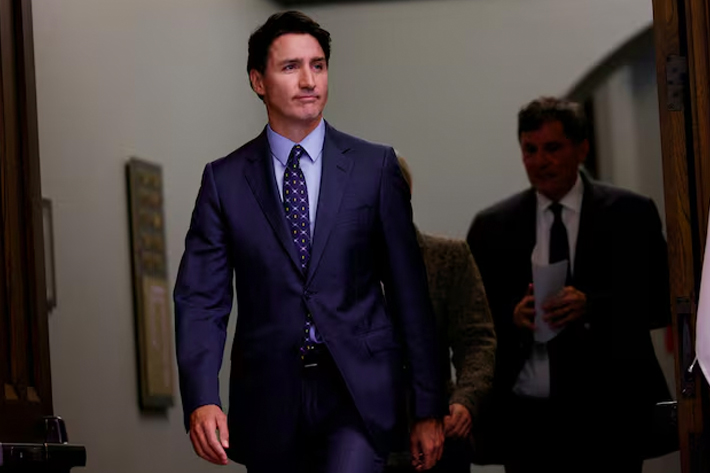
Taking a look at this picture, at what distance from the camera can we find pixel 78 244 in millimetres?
5742

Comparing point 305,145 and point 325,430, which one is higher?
point 305,145

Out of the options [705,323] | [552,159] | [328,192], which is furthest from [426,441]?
[552,159]

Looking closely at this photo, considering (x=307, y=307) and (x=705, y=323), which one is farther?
(x=307, y=307)

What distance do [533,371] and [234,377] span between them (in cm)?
199

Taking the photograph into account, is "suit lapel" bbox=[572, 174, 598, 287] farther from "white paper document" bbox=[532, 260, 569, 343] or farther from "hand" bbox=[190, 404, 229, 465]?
"hand" bbox=[190, 404, 229, 465]

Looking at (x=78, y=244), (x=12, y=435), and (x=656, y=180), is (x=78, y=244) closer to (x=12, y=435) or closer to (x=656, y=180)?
(x=12, y=435)

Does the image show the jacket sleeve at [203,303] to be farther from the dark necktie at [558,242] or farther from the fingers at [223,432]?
the dark necktie at [558,242]

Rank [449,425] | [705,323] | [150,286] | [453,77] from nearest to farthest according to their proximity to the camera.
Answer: [705,323] → [449,425] → [150,286] → [453,77]

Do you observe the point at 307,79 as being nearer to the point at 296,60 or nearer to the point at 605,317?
the point at 296,60

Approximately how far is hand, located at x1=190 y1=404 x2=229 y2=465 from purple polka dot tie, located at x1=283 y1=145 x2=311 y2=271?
0.41 meters

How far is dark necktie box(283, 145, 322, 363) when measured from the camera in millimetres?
4129

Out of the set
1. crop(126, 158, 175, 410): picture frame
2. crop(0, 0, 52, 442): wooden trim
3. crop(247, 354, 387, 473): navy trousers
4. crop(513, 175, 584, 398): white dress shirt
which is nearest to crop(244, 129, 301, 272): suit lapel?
crop(247, 354, 387, 473): navy trousers

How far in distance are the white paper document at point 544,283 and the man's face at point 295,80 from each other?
1.92 metres

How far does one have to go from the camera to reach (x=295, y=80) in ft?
14.1
